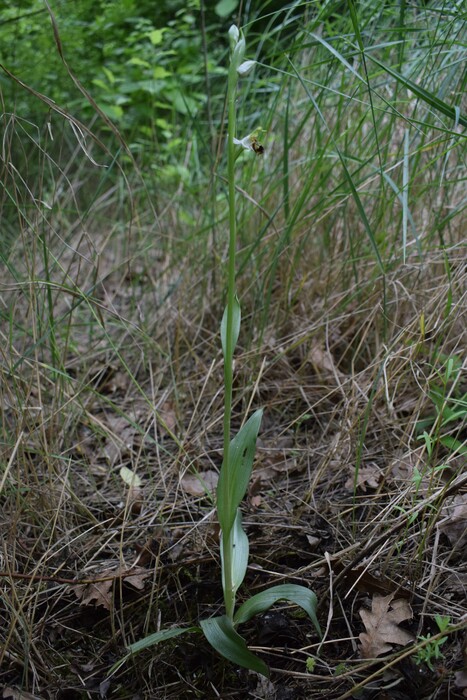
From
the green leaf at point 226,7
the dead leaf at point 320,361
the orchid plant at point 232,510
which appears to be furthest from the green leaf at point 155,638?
the green leaf at point 226,7

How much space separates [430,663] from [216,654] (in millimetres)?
452

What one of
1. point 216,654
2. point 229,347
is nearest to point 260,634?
point 216,654

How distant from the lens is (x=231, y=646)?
119 cm

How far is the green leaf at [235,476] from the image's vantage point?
1.23 m

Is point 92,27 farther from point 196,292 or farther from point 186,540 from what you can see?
point 186,540

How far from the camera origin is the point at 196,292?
2.38m

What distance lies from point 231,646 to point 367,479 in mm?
597

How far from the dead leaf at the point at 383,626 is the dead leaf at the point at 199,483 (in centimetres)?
58

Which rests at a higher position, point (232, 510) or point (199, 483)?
point (232, 510)

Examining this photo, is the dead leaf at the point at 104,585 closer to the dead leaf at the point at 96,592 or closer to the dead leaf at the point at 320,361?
the dead leaf at the point at 96,592

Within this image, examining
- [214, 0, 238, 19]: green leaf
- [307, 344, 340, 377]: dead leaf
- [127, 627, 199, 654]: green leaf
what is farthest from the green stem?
[214, 0, 238, 19]: green leaf

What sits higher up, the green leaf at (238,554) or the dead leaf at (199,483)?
the green leaf at (238,554)

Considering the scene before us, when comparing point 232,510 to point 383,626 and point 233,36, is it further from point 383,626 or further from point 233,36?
point 233,36

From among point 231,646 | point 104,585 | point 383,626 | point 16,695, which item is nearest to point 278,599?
point 231,646
